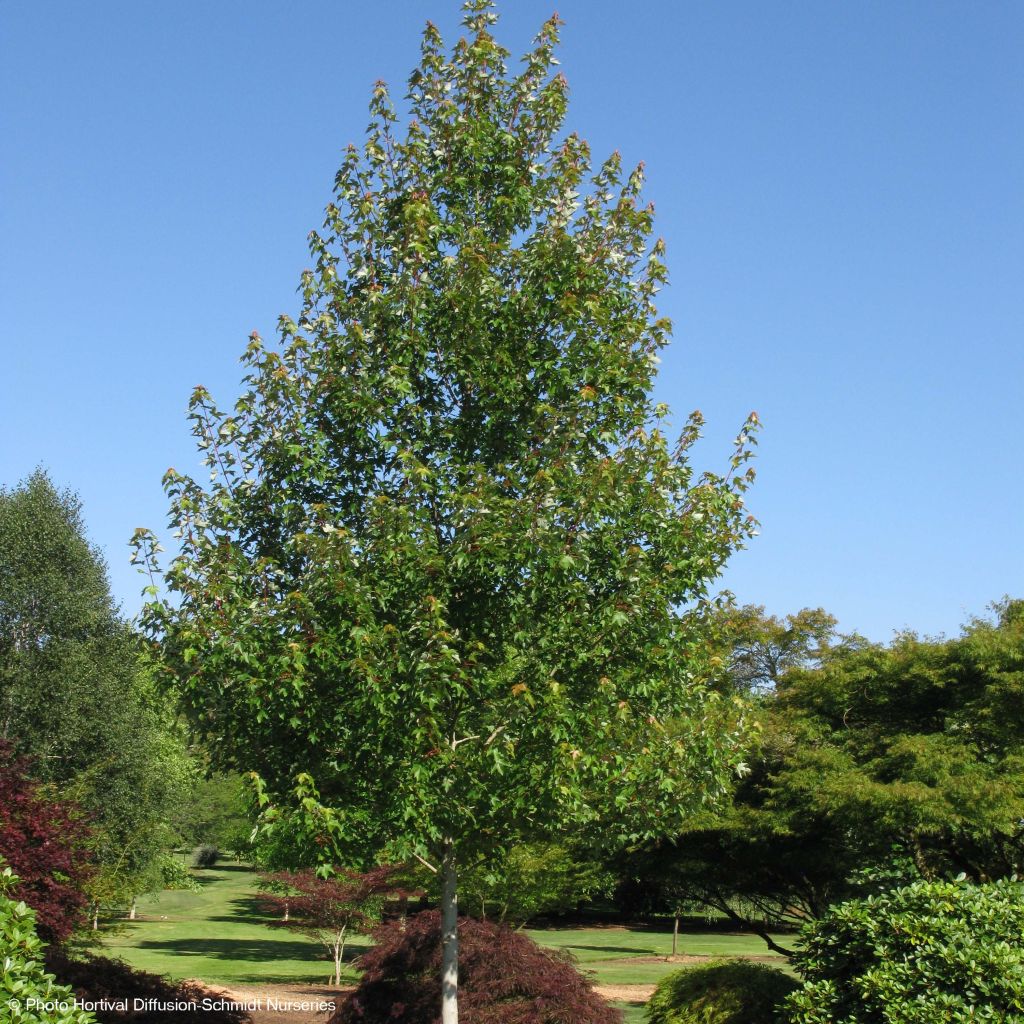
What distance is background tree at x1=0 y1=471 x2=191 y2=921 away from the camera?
1364 inches

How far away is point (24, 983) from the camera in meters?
5.58

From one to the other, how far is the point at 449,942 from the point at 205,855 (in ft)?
241

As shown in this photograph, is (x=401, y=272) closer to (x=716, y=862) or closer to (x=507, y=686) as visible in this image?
(x=507, y=686)

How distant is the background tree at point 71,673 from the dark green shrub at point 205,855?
40.5 metres

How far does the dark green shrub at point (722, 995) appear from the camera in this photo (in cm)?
1346

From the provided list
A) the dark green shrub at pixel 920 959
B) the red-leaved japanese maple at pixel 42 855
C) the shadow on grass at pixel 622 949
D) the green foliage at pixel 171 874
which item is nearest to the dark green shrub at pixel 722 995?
the dark green shrub at pixel 920 959

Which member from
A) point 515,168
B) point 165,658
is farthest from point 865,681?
point 165,658

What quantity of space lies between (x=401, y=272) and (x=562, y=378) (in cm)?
221

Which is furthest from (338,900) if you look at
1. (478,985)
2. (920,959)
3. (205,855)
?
(205,855)

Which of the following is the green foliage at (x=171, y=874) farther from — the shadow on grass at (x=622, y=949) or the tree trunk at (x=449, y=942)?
the tree trunk at (x=449, y=942)

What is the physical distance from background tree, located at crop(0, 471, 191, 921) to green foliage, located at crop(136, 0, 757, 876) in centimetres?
2640

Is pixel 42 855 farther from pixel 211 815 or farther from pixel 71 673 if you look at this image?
pixel 211 815

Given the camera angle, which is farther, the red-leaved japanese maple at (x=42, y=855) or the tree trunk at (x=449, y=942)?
the red-leaved japanese maple at (x=42, y=855)

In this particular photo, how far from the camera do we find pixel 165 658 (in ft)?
34.2
